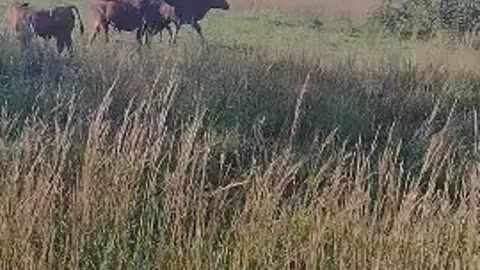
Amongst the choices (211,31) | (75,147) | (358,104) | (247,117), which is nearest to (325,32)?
(211,31)

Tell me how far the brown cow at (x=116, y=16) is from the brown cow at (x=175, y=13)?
20cm

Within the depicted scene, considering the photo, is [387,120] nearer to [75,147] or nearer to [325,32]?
[75,147]

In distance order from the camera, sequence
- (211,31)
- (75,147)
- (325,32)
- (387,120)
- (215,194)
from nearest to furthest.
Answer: (215,194)
(75,147)
(387,120)
(211,31)
(325,32)

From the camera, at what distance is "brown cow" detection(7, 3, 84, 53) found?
10.8m

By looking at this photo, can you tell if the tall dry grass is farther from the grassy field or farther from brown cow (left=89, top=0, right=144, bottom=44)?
brown cow (left=89, top=0, right=144, bottom=44)

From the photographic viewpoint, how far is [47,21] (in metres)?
11.4

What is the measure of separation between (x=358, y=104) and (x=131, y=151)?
14.4 feet

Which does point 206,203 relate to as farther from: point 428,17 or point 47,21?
point 428,17

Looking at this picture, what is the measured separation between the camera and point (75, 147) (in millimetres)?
4969

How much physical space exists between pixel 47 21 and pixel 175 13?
324cm

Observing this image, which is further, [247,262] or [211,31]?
[211,31]

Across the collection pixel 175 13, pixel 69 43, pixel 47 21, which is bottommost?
pixel 69 43

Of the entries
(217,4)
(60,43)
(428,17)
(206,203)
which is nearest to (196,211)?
(206,203)

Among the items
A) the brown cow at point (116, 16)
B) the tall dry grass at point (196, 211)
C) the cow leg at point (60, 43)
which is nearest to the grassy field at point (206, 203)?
the tall dry grass at point (196, 211)
